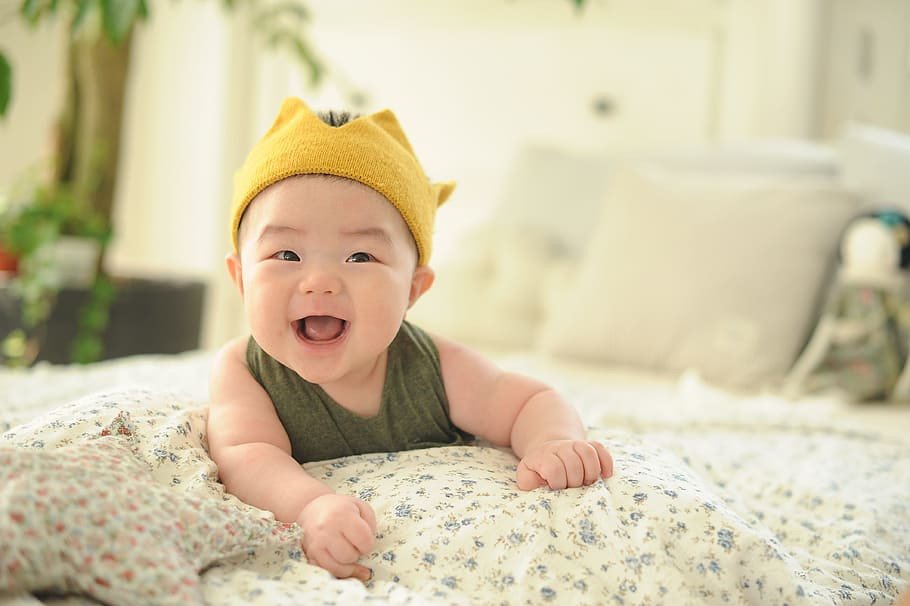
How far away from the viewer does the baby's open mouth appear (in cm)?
89

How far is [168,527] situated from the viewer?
63cm

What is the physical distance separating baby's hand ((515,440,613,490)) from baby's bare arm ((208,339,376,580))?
6.4 inches

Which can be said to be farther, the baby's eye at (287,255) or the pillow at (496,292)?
the pillow at (496,292)

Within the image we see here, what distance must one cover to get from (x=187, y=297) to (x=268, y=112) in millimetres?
1140

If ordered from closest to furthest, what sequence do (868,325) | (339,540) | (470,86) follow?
(339,540) < (868,325) < (470,86)

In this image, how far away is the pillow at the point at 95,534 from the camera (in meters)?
0.58

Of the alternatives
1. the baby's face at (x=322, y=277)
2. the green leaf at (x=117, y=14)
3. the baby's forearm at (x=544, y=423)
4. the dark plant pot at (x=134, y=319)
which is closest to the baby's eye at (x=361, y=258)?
the baby's face at (x=322, y=277)

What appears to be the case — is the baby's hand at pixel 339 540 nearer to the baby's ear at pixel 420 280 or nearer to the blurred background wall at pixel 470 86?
the baby's ear at pixel 420 280

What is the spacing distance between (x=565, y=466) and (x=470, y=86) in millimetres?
2432

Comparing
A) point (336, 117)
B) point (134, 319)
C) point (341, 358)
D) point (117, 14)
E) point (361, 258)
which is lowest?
point (134, 319)

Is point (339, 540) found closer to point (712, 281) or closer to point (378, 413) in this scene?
point (378, 413)

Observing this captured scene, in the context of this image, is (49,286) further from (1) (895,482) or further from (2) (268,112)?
(1) (895,482)

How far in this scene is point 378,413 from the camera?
3.23 ft

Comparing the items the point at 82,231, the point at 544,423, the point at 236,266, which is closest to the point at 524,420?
the point at 544,423
